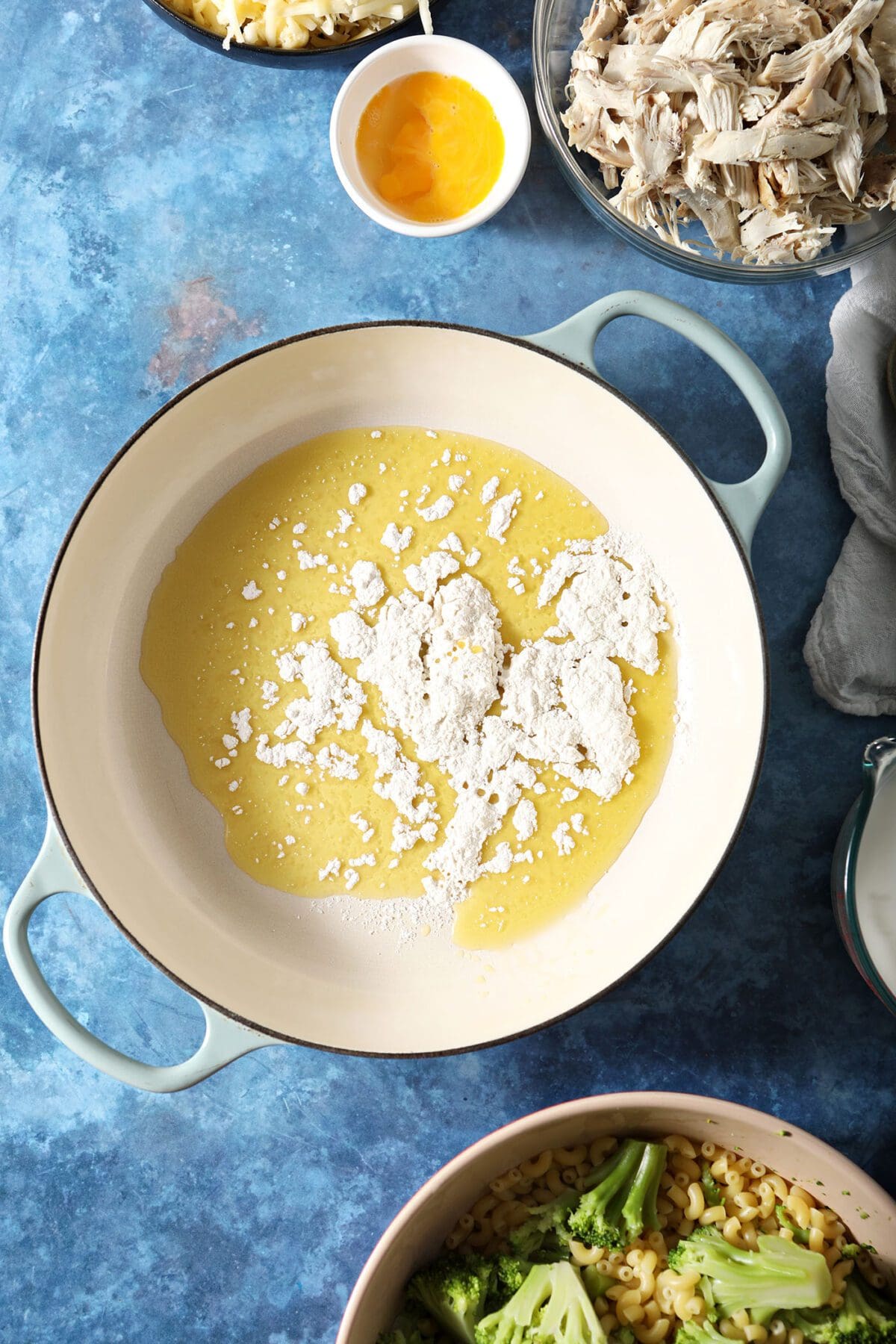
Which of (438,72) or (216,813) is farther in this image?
(216,813)

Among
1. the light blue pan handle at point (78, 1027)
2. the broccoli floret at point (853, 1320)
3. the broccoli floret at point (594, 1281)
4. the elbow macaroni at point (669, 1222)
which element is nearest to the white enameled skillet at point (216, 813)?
the light blue pan handle at point (78, 1027)

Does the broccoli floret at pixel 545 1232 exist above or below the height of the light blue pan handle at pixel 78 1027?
below

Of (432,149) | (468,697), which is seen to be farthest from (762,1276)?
(432,149)

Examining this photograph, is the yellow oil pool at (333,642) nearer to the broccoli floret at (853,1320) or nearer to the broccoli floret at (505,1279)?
the broccoli floret at (505,1279)

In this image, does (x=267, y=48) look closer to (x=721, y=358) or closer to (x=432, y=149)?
(x=432, y=149)

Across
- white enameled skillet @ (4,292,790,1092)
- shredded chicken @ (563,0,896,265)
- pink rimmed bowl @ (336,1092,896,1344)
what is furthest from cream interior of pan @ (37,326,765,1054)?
shredded chicken @ (563,0,896,265)

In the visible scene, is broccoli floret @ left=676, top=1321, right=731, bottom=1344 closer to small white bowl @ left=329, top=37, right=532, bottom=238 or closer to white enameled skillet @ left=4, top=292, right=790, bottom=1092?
white enameled skillet @ left=4, top=292, right=790, bottom=1092
